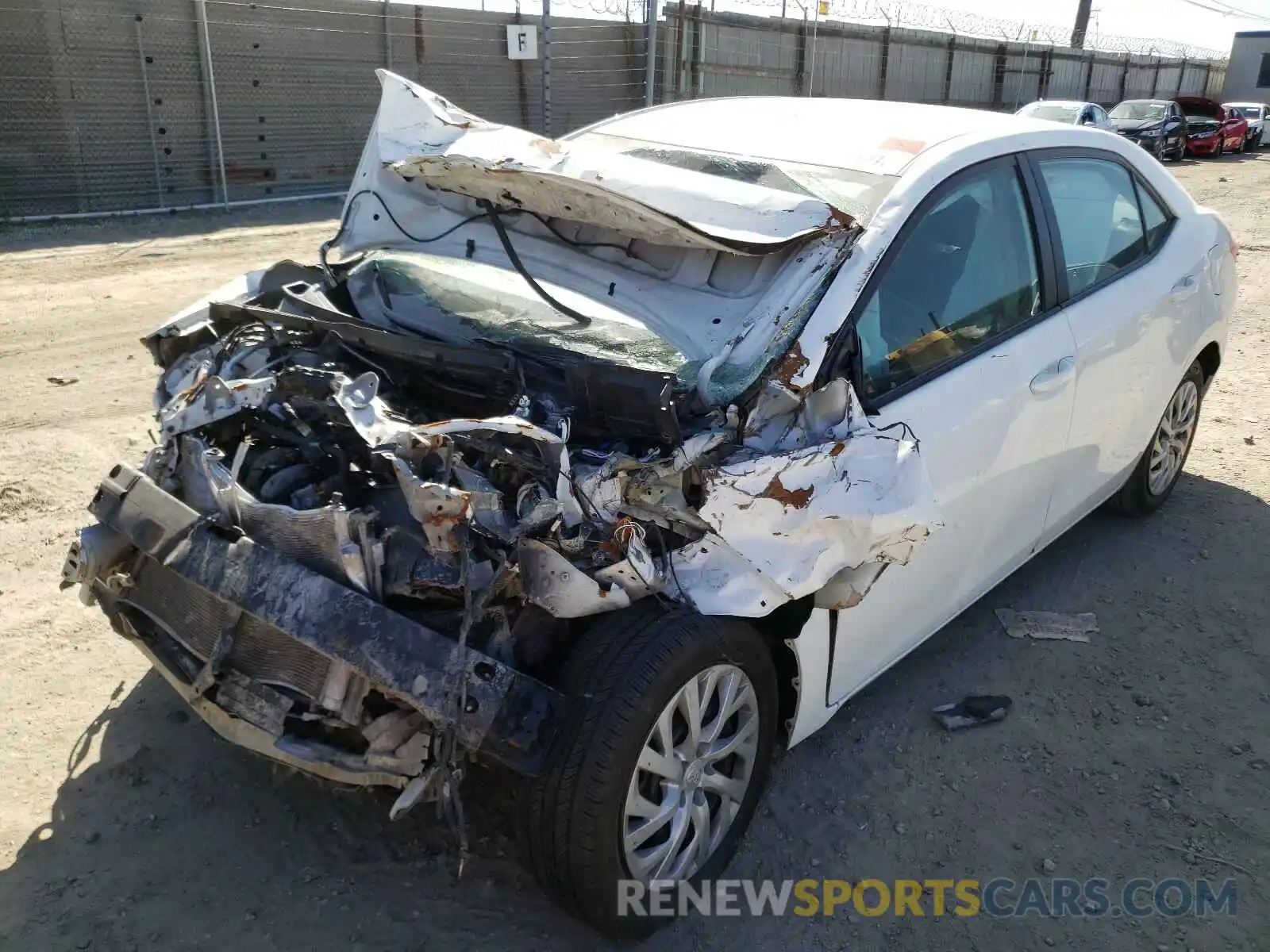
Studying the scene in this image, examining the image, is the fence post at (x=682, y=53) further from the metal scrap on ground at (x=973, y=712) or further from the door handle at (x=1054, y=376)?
the metal scrap on ground at (x=973, y=712)

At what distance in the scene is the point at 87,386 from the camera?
5.89m

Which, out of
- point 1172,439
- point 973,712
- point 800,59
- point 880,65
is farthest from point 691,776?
point 880,65

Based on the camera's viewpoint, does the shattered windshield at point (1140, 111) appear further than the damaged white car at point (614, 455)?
Yes

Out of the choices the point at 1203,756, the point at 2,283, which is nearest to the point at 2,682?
the point at 1203,756

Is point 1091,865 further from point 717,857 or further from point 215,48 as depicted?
point 215,48

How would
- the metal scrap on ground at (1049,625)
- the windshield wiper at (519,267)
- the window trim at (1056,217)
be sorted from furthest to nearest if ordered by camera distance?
the metal scrap on ground at (1049,625)
the window trim at (1056,217)
the windshield wiper at (519,267)

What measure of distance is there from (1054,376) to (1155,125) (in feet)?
81.8

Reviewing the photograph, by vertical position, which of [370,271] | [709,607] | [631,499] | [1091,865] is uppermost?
[370,271]

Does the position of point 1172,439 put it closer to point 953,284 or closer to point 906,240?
point 953,284

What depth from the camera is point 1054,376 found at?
3.50 m

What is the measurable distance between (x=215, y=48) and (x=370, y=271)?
11094mm

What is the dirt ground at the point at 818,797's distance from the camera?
8.66 ft

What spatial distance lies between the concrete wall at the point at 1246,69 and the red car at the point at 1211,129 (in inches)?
423

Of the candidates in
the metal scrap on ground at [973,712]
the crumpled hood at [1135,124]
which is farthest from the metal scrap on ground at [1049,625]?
the crumpled hood at [1135,124]
